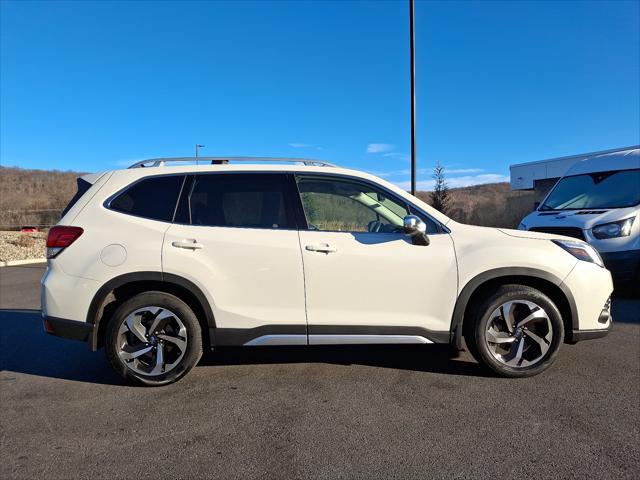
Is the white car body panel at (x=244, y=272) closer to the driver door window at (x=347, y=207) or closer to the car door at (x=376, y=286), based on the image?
the car door at (x=376, y=286)

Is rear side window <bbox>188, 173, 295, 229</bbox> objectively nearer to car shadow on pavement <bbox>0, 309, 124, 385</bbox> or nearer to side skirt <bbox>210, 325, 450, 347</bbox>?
side skirt <bbox>210, 325, 450, 347</bbox>

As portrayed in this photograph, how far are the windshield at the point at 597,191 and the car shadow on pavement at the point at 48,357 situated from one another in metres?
7.67

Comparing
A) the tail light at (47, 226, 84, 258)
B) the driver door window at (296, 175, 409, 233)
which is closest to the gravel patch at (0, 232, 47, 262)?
the tail light at (47, 226, 84, 258)

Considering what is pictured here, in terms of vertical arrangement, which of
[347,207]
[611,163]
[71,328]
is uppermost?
[611,163]

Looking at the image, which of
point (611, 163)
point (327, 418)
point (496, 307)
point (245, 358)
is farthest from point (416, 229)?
point (611, 163)

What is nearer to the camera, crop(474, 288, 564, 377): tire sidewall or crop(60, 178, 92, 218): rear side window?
crop(474, 288, 564, 377): tire sidewall

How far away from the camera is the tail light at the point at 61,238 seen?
3736mm

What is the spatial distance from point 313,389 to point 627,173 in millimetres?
7171

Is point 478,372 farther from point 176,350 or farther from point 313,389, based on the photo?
point 176,350

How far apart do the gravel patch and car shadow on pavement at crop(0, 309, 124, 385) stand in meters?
9.86

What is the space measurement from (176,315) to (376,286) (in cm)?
172

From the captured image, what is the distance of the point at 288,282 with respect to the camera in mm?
3756

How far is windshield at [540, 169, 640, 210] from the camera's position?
745cm

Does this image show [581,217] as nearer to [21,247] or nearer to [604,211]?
[604,211]
